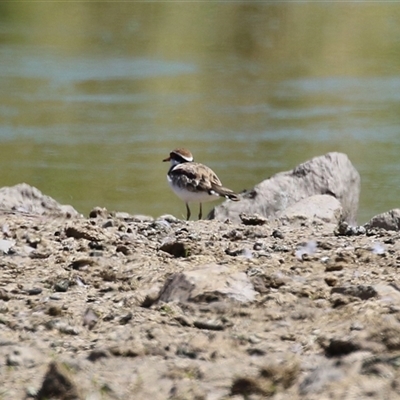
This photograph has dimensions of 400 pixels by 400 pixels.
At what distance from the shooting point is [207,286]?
4359mm

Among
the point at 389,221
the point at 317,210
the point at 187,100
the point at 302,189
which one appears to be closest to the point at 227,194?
the point at 302,189

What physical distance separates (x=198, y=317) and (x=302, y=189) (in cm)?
574

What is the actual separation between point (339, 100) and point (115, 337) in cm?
1508

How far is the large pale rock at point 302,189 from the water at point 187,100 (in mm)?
1302

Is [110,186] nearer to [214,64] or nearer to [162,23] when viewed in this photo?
[214,64]

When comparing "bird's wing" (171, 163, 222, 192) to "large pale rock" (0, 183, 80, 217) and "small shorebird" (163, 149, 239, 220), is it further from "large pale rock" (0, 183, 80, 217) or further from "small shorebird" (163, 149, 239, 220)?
"large pale rock" (0, 183, 80, 217)

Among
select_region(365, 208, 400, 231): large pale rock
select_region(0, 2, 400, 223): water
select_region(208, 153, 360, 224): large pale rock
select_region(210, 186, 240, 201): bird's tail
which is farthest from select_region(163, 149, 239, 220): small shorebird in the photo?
select_region(365, 208, 400, 231): large pale rock

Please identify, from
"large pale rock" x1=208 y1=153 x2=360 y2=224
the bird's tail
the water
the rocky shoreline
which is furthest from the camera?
the water

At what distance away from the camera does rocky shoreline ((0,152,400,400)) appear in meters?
3.65

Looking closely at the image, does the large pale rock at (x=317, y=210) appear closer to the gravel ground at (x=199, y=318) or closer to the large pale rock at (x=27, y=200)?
the large pale rock at (x=27, y=200)

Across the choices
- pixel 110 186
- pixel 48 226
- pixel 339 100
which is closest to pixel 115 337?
pixel 48 226

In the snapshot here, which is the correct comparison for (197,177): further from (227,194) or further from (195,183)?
(227,194)

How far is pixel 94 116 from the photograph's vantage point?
687 inches

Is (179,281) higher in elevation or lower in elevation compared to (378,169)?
lower
